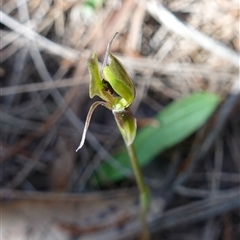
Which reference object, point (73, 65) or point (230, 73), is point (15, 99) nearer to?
point (73, 65)

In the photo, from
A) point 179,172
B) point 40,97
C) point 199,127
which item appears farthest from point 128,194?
point 40,97

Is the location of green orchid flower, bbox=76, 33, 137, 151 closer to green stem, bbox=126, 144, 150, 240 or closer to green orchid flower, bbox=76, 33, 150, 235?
green orchid flower, bbox=76, 33, 150, 235

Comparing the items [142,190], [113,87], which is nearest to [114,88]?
[113,87]

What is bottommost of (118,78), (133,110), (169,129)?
(118,78)

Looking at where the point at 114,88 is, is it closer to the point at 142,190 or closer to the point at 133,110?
the point at 142,190

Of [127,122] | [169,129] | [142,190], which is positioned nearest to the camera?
[127,122]
